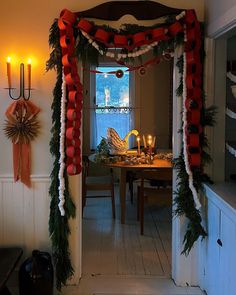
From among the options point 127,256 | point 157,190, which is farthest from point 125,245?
point 157,190

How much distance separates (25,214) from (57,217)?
313 mm

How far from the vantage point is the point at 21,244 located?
2.99m

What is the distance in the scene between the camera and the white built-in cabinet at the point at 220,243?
2159 mm

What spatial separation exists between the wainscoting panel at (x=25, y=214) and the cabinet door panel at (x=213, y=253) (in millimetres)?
1290

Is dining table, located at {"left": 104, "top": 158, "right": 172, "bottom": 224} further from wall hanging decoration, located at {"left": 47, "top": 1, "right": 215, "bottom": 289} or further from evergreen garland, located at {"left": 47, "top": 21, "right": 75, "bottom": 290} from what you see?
evergreen garland, located at {"left": 47, "top": 21, "right": 75, "bottom": 290}

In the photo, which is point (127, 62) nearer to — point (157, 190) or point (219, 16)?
point (219, 16)

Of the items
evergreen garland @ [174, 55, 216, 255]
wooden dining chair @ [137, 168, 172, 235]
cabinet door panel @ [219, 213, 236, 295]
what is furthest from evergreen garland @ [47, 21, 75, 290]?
wooden dining chair @ [137, 168, 172, 235]

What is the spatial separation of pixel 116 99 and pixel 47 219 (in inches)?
153

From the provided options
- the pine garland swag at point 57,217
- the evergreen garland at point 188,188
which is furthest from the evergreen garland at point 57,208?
the evergreen garland at point 188,188

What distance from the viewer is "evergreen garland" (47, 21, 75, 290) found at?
109 inches

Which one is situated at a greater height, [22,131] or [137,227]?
[22,131]

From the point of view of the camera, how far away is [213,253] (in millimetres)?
2594

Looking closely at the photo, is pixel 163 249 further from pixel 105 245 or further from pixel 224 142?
pixel 224 142

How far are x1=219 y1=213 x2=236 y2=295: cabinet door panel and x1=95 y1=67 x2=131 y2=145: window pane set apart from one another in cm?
433
